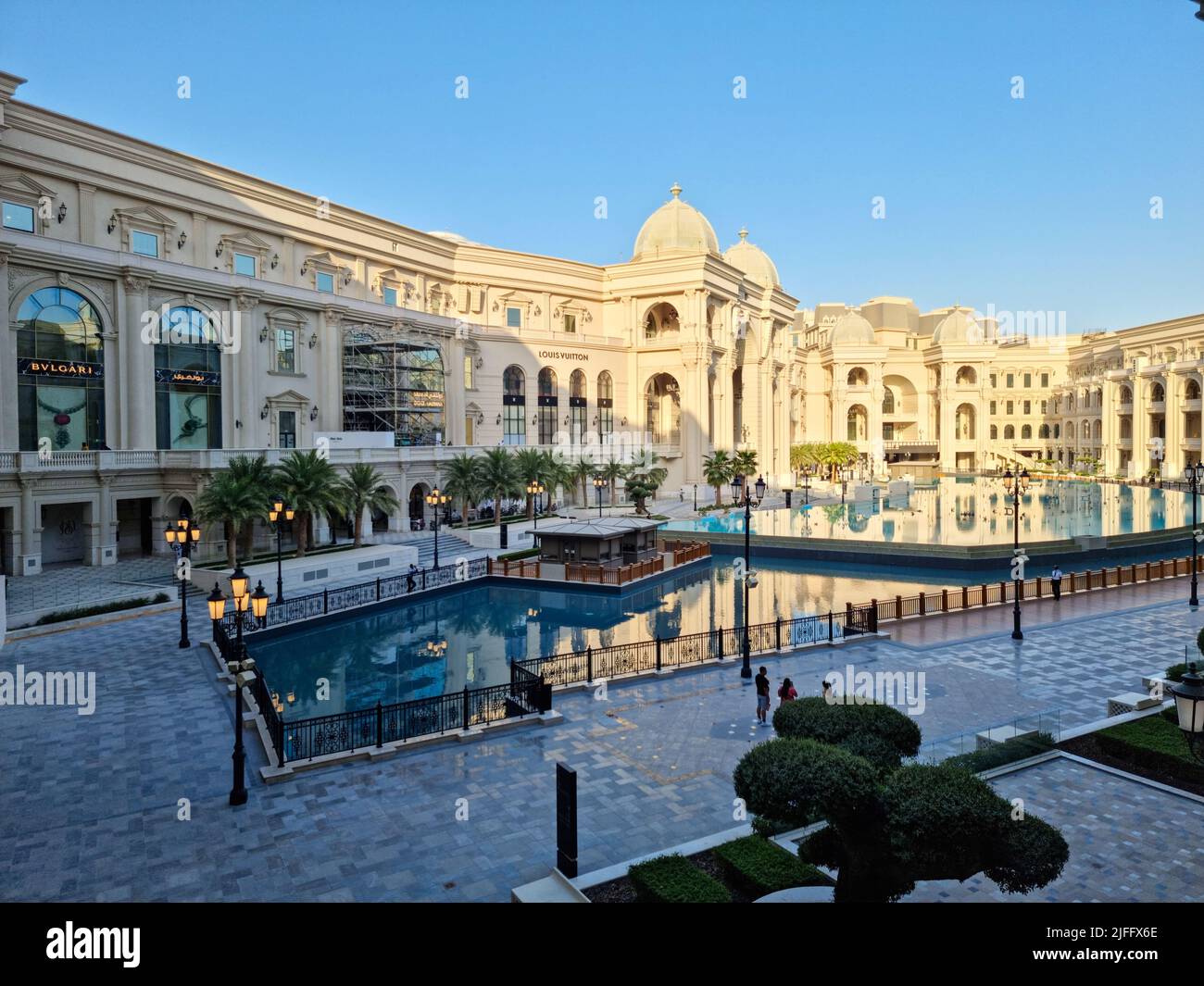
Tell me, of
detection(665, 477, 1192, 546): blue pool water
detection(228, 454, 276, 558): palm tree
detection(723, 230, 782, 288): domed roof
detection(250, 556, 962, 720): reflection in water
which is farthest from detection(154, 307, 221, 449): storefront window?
detection(723, 230, 782, 288): domed roof

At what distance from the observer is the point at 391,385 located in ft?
162

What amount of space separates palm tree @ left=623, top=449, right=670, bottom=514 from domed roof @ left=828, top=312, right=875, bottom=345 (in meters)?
55.8

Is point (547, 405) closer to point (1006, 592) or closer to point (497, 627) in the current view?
point (497, 627)

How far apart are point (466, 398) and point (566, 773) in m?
50.2

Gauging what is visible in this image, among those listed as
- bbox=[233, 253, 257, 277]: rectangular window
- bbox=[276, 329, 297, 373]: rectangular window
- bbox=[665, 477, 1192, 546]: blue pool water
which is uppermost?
bbox=[233, 253, 257, 277]: rectangular window

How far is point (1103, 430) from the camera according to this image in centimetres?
9506

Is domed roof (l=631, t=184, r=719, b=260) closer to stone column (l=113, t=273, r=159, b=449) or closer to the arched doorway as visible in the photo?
the arched doorway

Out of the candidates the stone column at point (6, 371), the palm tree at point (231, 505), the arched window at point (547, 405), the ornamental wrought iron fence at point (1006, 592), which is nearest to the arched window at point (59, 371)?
the stone column at point (6, 371)

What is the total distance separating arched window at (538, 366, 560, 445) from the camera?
208ft

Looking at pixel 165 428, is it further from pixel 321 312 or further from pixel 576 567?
pixel 576 567

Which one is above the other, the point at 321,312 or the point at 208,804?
the point at 321,312

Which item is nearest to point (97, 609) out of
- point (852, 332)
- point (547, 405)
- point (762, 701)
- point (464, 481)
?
point (464, 481)

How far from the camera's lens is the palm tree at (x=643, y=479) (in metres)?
51.2
